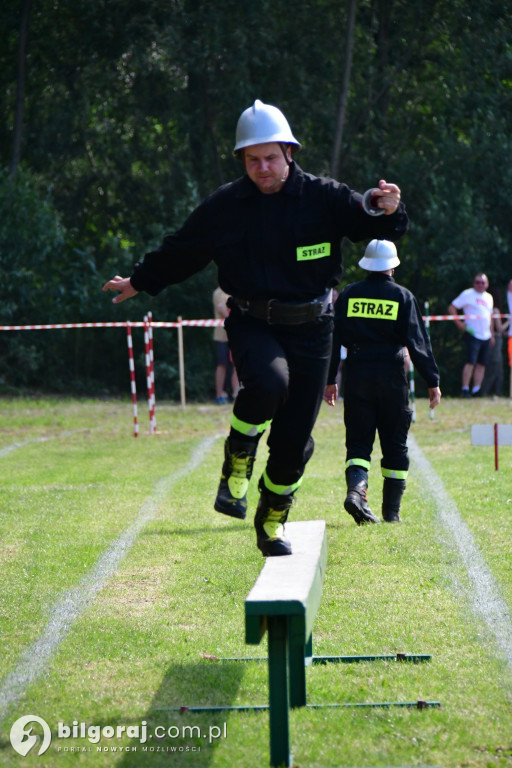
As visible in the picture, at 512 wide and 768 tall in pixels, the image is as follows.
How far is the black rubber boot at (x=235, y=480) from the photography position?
16.9ft

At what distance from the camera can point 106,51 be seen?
24.2 meters

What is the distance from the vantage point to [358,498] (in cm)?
813

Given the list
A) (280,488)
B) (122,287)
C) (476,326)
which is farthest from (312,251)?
(476,326)

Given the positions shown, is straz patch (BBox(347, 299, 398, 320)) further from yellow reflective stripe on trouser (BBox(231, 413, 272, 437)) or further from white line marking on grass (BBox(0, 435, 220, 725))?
yellow reflective stripe on trouser (BBox(231, 413, 272, 437))

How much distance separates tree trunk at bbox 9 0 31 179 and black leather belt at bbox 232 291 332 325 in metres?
19.8

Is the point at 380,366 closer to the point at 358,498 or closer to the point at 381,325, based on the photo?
the point at 381,325

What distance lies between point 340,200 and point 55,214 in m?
18.8

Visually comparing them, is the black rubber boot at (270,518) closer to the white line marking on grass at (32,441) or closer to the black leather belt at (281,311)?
the black leather belt at (281,311)

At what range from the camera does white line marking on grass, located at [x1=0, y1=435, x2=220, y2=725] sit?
15.1 feet

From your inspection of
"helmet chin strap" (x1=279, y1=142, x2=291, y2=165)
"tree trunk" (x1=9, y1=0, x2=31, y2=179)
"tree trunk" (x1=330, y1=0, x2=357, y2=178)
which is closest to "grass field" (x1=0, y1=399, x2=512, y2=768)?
"helmet chin strap" (x1=279, y1=142, x2=291, y2=165)

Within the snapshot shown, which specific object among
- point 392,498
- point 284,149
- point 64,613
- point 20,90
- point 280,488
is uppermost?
point 20,90

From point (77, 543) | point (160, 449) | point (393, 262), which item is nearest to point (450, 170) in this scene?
point (160, 449)

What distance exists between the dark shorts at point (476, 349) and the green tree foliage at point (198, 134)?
3069 mm

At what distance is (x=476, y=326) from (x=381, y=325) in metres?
12.0
